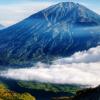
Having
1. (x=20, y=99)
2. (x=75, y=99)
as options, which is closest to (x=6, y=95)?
(x=20, y=99)

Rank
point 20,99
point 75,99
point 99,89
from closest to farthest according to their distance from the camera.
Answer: point 99,89, point 75,99, point 20,99

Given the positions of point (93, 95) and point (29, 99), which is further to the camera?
point (29, 99)

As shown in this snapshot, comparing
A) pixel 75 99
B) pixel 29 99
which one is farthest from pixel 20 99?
pixel 75 99

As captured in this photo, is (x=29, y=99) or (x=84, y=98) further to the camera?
(x=29, y=99)

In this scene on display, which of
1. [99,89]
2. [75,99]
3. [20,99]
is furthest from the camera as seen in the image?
[20,99]

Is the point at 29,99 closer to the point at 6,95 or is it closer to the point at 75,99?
the point at 6,95

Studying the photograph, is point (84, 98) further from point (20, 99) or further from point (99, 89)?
point (20, 99)

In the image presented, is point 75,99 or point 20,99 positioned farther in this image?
point 20,99

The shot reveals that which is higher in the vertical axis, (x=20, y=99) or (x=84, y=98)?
(x=84, y=98)
